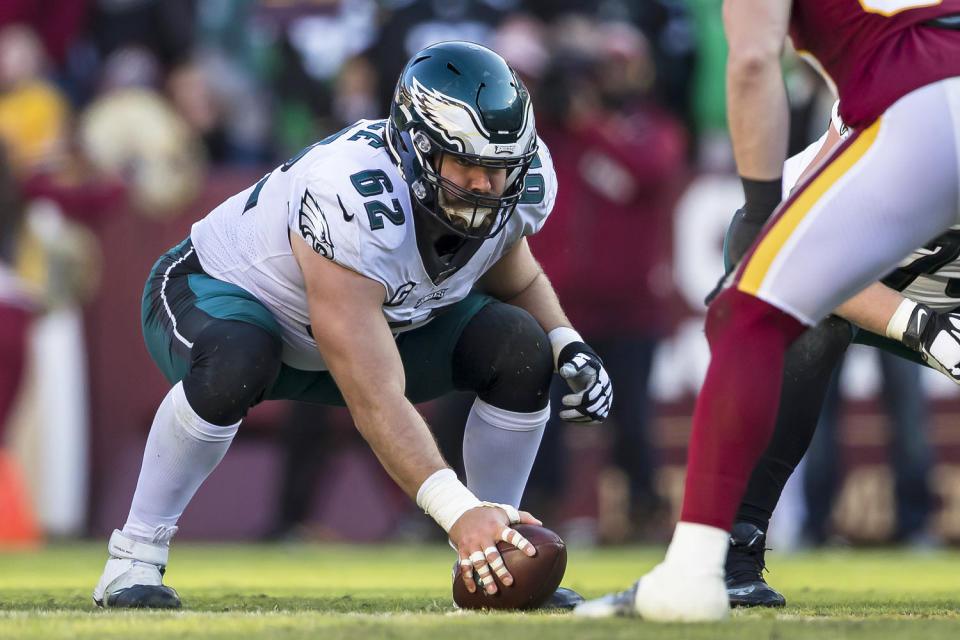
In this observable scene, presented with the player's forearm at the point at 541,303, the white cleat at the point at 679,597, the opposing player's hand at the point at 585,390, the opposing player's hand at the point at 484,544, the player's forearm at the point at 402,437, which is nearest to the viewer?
the white cleat at the point at 679,597

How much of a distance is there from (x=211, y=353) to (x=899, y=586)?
2586 mm

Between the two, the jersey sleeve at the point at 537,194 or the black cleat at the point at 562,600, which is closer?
the black cleat at the point at 562,600

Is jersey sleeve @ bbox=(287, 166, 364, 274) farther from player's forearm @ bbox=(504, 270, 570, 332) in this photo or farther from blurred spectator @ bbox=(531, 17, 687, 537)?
blurred spectator @ bbox=(531, 17, 687, 537)

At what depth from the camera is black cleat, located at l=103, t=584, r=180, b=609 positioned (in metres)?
3.72

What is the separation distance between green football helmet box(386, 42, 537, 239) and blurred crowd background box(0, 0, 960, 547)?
13.1ft

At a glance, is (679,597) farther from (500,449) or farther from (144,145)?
(144,145)

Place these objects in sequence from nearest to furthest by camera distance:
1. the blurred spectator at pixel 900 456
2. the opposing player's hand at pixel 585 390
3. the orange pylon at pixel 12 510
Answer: the opposing player's hand at pixel 585 390 → the blurred spectator at pixel 900 456 → the orange pylon at pixel 12 510

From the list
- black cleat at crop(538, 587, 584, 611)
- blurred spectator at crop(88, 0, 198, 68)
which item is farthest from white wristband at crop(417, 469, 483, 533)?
blurred spectator at crop(88, 0, 198, 68)

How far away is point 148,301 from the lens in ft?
13.9

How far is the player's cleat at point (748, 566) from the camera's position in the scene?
3.82m

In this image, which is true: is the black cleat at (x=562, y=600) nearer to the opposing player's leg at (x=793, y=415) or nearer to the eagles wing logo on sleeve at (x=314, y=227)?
the opposing player's leg at (x=793, y=415)

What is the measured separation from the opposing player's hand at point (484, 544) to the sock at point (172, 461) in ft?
2.35

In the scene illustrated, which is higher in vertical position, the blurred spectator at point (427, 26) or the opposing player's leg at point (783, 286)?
the opposing player's leg at point (783, 286)

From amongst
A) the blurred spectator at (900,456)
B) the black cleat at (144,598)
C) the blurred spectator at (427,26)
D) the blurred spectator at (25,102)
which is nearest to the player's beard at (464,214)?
the black cleat at (144,598)
